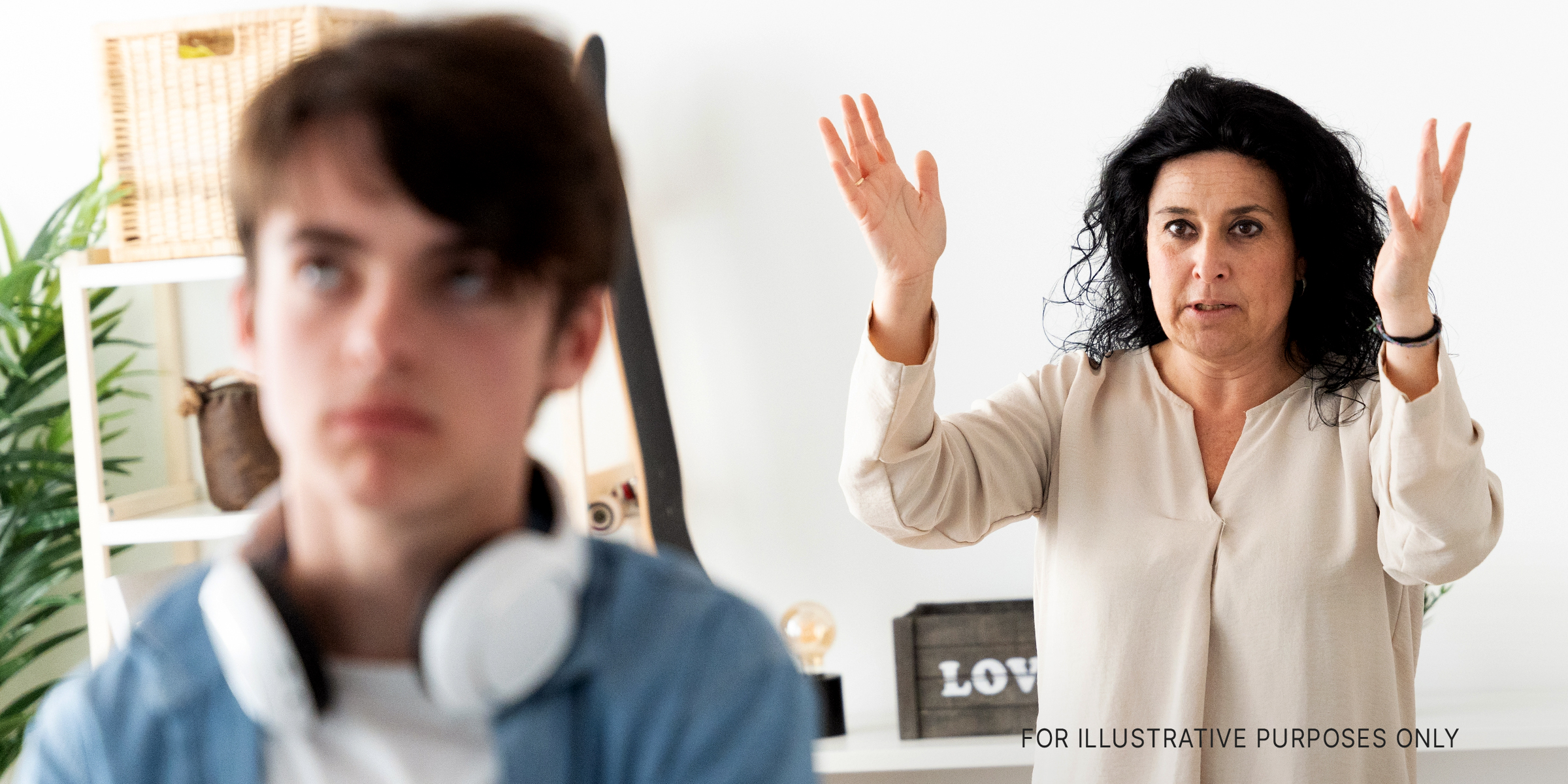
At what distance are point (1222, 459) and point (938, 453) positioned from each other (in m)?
0.35

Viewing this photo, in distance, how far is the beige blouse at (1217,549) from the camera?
4.55 feet

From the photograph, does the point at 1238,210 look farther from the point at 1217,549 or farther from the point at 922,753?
the point at 922,753

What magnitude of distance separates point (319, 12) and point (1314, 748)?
1951mm

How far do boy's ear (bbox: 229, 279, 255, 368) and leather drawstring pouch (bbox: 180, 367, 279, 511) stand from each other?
1861 mm

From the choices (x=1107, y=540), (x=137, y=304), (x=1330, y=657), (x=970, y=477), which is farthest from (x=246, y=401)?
(x=1330, y=657)

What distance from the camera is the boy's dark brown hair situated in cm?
54

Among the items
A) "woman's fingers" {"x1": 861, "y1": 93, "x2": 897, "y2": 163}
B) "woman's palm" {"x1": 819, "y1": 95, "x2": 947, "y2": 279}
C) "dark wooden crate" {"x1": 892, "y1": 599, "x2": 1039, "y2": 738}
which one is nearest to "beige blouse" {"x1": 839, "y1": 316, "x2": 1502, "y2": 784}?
"woman's palm" {"x1": 819, "y1": 95, "x2": 947, "y2": 279}

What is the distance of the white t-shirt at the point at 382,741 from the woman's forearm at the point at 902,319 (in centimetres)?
→ 93

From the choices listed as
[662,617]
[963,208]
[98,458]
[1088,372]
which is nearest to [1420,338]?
[1088,372]

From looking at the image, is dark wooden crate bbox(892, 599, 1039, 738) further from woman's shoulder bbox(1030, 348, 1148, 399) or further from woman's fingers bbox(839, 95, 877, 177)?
woman's fingers bbox(839, 95, 877, 177)

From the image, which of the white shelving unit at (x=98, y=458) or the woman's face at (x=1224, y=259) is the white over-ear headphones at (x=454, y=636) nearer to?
the woman's face at (x=1224, y=259)

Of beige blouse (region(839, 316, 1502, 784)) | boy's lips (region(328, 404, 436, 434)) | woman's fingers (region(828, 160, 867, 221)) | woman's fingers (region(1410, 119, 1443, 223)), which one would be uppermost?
woman's fingers (region(828, 160, 867, 221))

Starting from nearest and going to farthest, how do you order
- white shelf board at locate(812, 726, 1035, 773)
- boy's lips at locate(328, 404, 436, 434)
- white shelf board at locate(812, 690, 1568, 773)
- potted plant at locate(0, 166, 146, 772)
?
boy's lips at locate(328, 404, 436, 434) → white shelf board at locate(812, 690, 1568, 773) → white shelf board at locate(812, 726, 1035, 773) → potted plant at locate(0, 166, 146, 772)

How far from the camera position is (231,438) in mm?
2367
